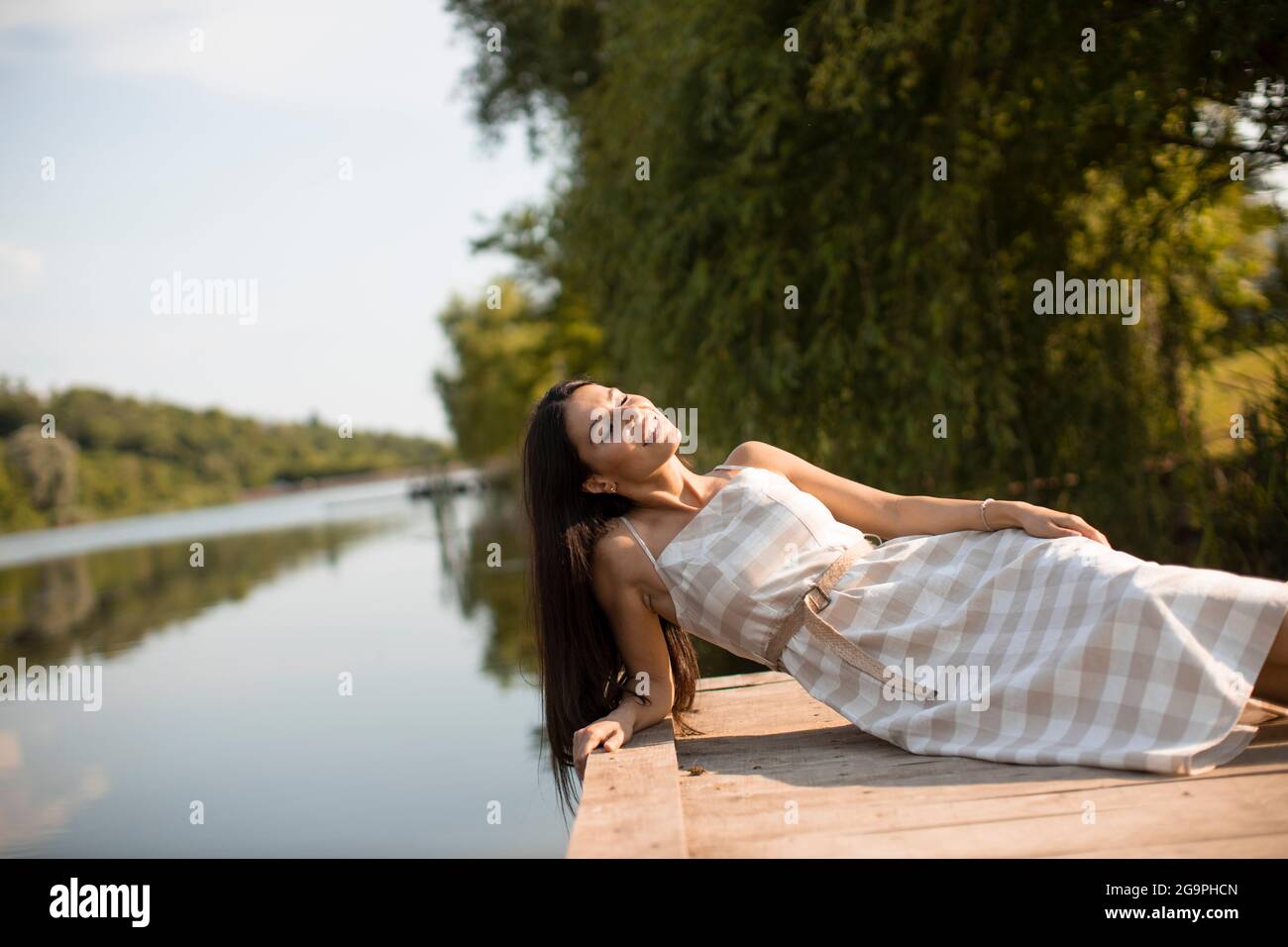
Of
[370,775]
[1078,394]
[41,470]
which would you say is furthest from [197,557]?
[41,470]

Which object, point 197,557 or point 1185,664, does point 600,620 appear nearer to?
point 1185,664

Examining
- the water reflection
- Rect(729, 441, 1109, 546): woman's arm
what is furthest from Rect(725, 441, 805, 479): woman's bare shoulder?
the water reflection

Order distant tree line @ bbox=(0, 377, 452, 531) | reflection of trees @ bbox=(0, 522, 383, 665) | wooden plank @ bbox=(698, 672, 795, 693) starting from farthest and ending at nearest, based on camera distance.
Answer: distant tree line @ bbox=(0, 377, 452, 531) < reflection of trees @ bbox=(0, 522, 383, 665) < wooden plank @ bbox=(698, 672, 795, 693)

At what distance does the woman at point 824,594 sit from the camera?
8.22ft

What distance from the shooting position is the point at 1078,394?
6.68 metres

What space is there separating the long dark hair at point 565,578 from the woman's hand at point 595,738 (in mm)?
187

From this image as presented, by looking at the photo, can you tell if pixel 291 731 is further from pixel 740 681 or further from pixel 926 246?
pixel 926 246

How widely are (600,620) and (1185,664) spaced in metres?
1.46

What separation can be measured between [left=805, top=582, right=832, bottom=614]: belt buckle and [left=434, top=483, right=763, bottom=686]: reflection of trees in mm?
776

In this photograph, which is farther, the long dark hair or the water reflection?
the water reflection

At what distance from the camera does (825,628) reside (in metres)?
2.88

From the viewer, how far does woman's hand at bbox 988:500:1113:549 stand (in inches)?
109

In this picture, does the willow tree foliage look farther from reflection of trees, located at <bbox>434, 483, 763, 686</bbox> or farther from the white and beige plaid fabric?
the white and beige plaid fabric

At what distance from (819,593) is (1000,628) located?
0.48 meters
